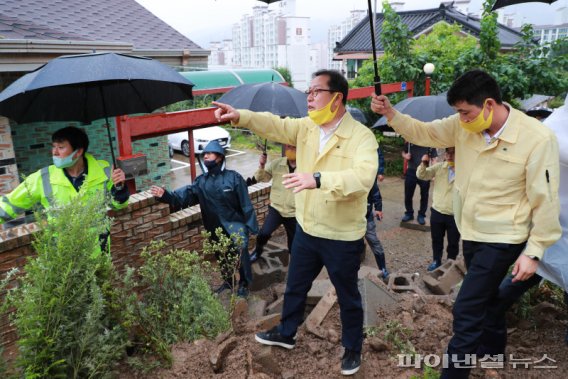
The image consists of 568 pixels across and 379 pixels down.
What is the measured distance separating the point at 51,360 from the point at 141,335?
25.1 inches

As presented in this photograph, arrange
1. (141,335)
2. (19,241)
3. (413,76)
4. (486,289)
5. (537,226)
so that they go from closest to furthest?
(537,226) < (486,289) < (141,335) < (19,241) < (413,76)

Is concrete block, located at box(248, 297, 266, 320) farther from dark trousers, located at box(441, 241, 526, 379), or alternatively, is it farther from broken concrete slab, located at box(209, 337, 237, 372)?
dark trousers, located at box(441, 241, 526, 379)

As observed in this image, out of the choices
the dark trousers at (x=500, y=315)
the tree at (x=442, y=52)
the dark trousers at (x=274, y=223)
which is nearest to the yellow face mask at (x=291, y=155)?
the dark trousers at (x=274, y=223)

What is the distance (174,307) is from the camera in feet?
9.55

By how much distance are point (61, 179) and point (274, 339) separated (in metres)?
1.89

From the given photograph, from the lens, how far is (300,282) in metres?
2.78

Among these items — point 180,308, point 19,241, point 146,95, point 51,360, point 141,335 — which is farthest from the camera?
point 146,95

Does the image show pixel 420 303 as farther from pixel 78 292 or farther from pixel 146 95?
pixel 146 95

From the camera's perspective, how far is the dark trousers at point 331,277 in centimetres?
256

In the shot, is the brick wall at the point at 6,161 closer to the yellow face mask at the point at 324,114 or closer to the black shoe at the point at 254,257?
the black shoe at the point at 254,257

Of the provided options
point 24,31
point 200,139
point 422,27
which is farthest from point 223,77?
point 422,27

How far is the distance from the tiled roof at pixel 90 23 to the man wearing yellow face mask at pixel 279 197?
3.45 m

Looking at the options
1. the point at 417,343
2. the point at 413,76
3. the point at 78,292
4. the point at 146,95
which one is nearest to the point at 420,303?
the point at 417,343

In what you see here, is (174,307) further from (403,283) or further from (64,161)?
(403,283)
